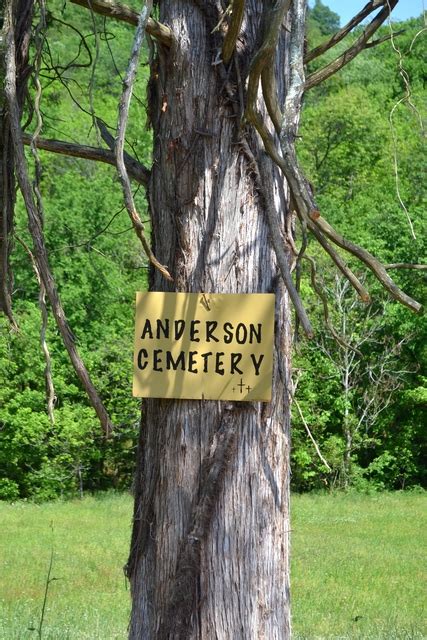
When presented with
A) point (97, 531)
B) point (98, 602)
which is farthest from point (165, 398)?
point (97, 531)

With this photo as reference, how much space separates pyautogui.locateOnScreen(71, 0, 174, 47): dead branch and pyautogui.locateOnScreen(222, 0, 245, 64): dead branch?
16cm

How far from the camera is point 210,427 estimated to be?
8.71 ft

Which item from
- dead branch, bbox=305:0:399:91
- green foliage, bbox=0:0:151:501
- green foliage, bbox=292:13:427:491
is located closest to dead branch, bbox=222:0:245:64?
dead branch, bbox=305:0:399:91

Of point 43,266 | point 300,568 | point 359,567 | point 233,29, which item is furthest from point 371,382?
point 43,266

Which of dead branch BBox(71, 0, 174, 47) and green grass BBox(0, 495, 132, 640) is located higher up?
dead branch BBox(71, 0, 174, 47)

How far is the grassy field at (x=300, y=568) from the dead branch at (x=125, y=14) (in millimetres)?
3145

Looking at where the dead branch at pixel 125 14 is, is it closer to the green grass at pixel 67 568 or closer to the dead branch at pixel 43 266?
the dead branch at pixel 43 266

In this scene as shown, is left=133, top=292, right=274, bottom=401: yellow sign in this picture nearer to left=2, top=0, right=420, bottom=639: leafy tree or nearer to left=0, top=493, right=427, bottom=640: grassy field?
left=2, top=0, right=420, bottom=639: leafy tree

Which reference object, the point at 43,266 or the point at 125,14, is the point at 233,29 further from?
the point at 43,266

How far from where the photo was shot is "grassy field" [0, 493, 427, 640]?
6805 mm

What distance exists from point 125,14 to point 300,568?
10.6 m

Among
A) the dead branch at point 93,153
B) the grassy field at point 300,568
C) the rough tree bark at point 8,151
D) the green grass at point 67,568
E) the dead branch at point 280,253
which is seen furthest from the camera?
the grassy field at point 300,568

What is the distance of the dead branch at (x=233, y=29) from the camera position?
8.08 feet

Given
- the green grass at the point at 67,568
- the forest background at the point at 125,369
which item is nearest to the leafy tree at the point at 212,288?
the green grass at the point at 67,568
